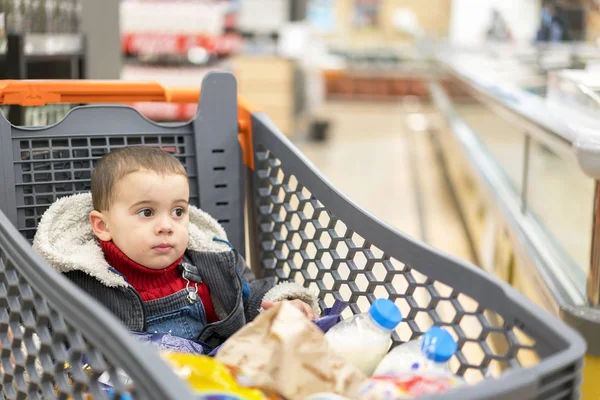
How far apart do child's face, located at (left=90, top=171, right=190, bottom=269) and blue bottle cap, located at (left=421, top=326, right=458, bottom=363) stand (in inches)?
22.8

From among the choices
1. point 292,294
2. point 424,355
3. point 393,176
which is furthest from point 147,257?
point 393,176

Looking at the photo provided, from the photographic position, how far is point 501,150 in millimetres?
4168

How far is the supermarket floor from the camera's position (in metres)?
4.36

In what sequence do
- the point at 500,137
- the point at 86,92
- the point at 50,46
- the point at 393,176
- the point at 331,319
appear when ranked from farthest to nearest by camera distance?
the point at 393,176, the point at 500,137, the point at 50,46, the point at 86,92, the point at 331,319

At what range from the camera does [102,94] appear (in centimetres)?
169

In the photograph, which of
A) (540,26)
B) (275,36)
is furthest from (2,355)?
(275,36)

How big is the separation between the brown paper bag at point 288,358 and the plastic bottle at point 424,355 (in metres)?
0.05

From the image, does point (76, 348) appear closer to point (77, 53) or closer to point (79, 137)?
point (79, 137)

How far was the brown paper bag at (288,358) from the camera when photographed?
1036 millimetres

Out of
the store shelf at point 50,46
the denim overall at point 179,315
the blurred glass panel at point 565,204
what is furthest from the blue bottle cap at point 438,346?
the store shelf at point 50,46

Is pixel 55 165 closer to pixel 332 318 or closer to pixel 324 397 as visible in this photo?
pixel 332 318

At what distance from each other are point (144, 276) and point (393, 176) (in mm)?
4745

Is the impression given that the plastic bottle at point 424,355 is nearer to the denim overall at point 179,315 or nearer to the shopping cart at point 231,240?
the shopping cart at point 231,240

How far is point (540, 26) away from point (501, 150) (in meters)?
0.90
